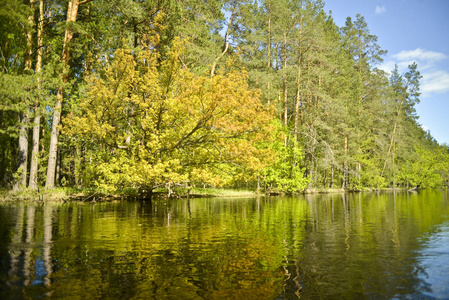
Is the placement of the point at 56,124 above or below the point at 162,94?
below

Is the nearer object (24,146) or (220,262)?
(220,262)

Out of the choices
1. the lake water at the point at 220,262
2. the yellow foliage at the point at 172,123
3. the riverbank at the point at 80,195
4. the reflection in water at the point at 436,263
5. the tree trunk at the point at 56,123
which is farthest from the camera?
the tree trunk at the point at 56,123

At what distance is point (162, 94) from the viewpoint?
22.2 m

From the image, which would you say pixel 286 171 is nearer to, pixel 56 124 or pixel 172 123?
pixel 172 123

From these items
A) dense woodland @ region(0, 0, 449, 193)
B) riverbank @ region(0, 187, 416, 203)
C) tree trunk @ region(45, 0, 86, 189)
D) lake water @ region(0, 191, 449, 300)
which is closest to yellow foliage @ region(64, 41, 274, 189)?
dense woodland @ region(0, 0, 449, 193)

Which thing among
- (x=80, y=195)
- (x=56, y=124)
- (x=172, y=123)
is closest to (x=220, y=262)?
(x=172, y=123)

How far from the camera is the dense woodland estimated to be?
21234 mm

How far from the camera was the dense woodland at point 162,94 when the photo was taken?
69.7ft

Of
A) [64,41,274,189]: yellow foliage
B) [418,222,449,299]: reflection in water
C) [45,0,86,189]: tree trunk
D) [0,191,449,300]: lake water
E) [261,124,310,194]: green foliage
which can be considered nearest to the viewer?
[0,191,449,300]: lake water

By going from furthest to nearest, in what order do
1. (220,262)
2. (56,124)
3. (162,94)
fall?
(56,124) < (162,94) < (220,262)

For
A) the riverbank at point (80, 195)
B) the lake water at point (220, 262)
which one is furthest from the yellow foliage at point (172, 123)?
the lake water at point (220, 262)

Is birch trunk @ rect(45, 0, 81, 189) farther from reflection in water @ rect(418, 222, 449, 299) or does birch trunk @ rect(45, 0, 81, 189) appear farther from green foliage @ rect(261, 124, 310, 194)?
reflection in water @ rect(418, 222, 449, 299)

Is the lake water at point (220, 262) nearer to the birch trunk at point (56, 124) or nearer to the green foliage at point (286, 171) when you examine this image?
the birch trunk at point (56, 124)

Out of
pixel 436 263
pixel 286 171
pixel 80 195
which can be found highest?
pixel 286 171
